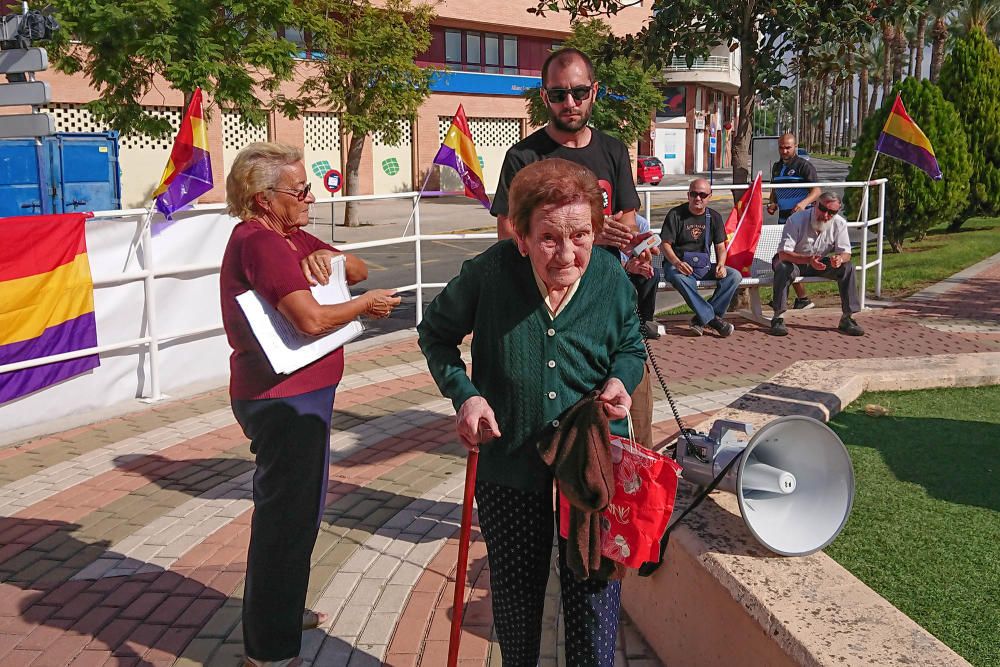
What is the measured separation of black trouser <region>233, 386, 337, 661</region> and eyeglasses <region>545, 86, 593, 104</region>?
4.87ft

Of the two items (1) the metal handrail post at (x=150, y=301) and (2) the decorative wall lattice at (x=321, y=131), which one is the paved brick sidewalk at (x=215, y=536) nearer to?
(1) the metal handrail post at (x=150, y=301)

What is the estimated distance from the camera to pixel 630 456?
2736mm

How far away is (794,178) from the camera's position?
1262cm

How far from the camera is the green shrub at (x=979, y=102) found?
19.6m

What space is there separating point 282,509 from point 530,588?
1.00 m

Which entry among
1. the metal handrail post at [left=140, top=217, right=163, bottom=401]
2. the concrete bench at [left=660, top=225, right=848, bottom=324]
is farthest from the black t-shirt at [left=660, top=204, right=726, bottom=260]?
the metal handrail post at [left=140, top=217, right=163, bottom=401]

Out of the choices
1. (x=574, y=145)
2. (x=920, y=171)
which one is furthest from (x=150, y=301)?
(x=920, y=171)

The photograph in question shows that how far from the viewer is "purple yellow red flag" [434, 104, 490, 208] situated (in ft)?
33.5

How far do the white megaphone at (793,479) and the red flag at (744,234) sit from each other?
279 inches

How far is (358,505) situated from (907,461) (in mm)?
2895

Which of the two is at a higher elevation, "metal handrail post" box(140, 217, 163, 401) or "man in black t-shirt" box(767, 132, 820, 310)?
"man in black t-shirt" box(767, 132, 820, 310)

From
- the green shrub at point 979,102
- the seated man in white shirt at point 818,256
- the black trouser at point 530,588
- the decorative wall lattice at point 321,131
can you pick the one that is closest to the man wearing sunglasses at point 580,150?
the black trouser at point 530,588

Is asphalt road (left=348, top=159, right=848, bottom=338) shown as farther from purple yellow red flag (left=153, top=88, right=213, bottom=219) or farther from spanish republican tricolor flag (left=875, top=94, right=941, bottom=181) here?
spanish republican tricolor flag (left=875, top=94, right=941, bottom=181)

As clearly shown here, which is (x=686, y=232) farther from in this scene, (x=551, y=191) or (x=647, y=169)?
(x=647, y=169)
